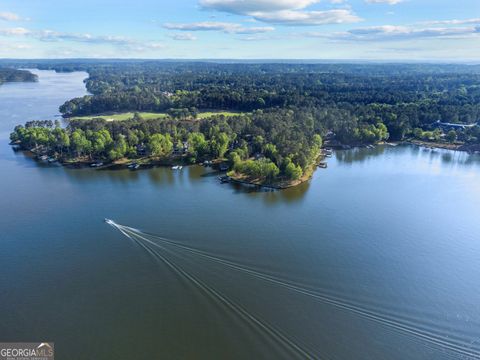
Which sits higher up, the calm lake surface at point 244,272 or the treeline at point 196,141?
the treeline at point 196,141

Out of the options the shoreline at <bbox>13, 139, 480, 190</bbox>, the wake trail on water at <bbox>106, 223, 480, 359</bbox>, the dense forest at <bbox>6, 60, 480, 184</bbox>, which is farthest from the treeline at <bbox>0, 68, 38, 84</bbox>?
the wake trail on water at <bbox>106, 223, 480, 359</bbox>

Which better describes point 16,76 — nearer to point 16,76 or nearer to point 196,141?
point 16,76

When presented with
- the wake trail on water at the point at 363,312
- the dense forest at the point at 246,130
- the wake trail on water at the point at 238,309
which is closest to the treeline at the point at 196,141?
the dense forest at the point at 246,130

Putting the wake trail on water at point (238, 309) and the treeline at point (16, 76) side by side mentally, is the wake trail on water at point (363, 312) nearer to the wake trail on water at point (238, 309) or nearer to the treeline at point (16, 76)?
the wake trail on water at point (238, 309)

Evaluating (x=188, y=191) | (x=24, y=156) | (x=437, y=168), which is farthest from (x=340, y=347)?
(x=24, y=156)

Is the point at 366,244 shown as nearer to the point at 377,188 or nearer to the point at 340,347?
the point at 340,347
